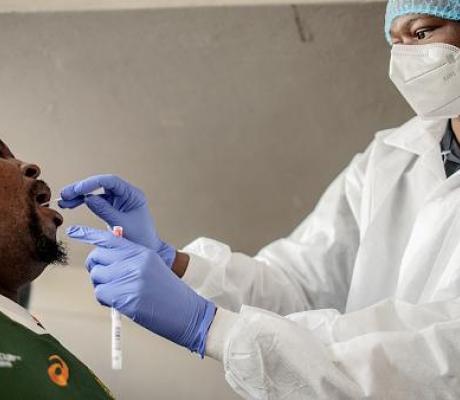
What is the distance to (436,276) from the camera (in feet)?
5.17

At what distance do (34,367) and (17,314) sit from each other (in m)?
0.15

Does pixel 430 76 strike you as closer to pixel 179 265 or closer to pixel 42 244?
pixel 179 265

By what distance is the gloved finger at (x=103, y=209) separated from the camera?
4.88 feet

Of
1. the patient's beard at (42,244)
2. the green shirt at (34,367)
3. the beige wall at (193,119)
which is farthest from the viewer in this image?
the beige wall at (193,119)

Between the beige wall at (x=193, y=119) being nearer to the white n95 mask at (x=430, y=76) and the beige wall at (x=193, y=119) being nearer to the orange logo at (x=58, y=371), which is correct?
the white n95 mask at (x=430, y=76)

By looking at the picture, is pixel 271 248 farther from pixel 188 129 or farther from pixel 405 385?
pixel 405 385

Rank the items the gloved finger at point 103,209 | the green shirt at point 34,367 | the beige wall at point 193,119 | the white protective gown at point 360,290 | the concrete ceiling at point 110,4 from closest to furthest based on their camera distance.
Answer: the green shirt at point 34,367 → the white protective gown at point 360,290 → the gloved finger at point 103,209 → the concrete ceiling at point 110,4 → the beige wall at point 193,119

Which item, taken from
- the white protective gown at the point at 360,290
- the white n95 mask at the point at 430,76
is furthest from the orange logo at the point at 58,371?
the white n95 mask at the point at 430,76

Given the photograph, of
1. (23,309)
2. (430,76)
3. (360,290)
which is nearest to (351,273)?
(360,290)

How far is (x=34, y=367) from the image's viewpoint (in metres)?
1.17

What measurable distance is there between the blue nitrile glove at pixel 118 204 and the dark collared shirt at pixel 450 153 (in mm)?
777

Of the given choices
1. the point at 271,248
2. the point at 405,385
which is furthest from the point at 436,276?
the point at 271,248

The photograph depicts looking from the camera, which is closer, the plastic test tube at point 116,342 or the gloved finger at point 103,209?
the plastic test tube at point 116,342

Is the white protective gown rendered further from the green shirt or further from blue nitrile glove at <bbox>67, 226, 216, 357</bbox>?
the green shirt
